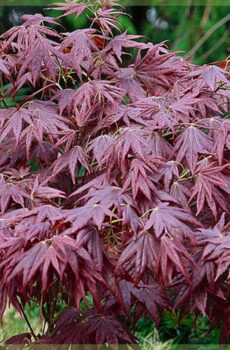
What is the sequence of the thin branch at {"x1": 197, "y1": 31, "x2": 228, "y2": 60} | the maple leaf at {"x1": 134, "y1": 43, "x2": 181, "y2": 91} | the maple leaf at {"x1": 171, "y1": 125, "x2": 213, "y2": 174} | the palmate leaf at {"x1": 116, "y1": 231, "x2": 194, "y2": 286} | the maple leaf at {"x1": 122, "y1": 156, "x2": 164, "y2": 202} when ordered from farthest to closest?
1. the thin branch at {"x1": 197, "y1": 31, "x2": 228, "y2": 60}
2. the maple leaf at {"x1": 134, "y1": 43, "x2": 181, "y2": 91}
3. the maple leaf at {"x1": 171, "y1": 125, "x2": 213, "y2": 174}
4. the maple leaf at {"x1": 122, "y1": 156, "x2": 164, "y2": 202}
5. the palmate leaf at {"x1": 116, "y1": 231, "x2": 194, "y2": 286}

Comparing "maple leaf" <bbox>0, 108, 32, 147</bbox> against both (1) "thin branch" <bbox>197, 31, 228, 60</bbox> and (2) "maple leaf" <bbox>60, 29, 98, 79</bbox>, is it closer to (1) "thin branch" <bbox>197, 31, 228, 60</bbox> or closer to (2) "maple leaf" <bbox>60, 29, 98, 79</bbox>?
(2) "maple leaf" <bbox>60, 29, 98, 79</bbox>

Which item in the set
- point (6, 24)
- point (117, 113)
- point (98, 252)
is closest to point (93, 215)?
point (98, 252)

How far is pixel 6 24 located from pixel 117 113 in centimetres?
342

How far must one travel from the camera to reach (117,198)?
1566 mm

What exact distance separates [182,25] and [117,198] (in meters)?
3.77

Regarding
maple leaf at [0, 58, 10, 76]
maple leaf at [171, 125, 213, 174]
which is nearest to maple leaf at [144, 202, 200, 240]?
maple leaf at [171, 125, 213, 174]

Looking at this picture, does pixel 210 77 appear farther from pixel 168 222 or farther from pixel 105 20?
pixel 168 222

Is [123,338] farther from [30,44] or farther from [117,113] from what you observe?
[30,44]

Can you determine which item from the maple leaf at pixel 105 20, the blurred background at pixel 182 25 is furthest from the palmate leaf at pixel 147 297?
the blurred background at pixel 182 25

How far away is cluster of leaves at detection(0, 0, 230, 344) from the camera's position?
1.48m

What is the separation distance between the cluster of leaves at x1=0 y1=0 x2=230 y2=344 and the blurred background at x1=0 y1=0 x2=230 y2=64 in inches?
113

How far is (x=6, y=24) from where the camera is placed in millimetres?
4930

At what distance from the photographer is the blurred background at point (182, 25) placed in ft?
16.1

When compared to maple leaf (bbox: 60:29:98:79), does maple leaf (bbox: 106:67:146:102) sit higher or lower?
lower
